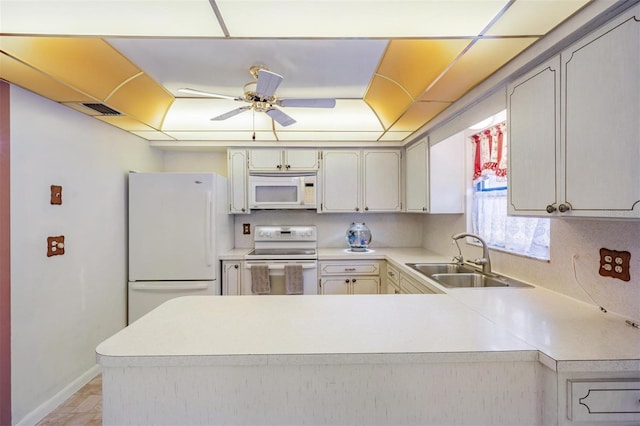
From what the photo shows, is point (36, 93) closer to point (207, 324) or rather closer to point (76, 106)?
point (76, 106)

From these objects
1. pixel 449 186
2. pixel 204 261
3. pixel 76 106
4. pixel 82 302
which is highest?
pixel 76 106

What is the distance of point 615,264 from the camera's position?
4.21ft

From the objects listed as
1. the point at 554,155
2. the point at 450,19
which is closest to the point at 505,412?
the point at 554,155

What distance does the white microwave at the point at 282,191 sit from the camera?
3289 millimetres

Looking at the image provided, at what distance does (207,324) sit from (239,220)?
100 inches

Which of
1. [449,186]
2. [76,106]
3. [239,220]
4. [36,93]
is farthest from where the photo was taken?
[239,220]

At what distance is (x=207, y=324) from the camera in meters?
1.16

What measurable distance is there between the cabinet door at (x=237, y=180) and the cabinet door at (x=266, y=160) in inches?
3.6

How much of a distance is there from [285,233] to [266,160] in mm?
873

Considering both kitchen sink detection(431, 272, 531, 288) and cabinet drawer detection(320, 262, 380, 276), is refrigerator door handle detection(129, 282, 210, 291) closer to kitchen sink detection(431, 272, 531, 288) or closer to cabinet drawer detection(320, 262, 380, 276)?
cabinet drawer detection(320, 262, 380, 276)

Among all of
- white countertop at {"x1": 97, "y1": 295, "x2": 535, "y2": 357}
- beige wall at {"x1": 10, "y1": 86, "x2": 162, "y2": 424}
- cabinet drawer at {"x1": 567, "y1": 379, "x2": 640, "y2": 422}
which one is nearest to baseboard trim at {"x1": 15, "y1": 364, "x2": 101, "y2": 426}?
beige wall at {"x1": 10, "y1": 86, "x2": 162, "y2": 424}

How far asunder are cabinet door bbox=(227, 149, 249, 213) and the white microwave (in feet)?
0.29

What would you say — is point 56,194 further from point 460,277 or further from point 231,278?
point 460,277

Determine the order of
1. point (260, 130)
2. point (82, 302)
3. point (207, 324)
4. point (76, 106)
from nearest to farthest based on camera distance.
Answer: point (207, 324) < point (76, 106) < point (82, 302) < point (260, 130)
